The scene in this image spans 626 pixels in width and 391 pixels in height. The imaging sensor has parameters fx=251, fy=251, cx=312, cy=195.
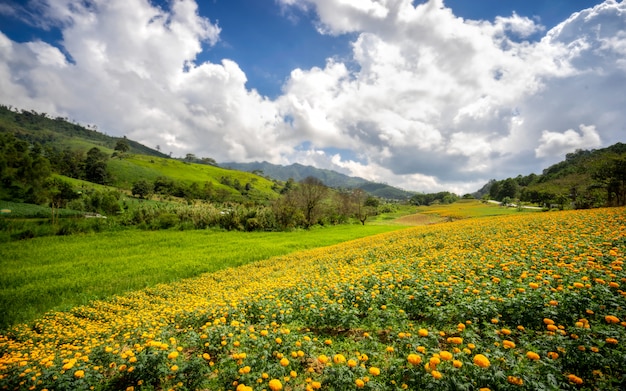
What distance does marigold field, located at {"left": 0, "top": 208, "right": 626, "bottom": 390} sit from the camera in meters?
3.60

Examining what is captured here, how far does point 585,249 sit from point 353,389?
9.35 m

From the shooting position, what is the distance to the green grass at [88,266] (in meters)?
13.4

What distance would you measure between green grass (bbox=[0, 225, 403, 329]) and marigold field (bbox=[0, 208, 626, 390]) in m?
5.23

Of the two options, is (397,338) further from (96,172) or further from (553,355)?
(96,172)

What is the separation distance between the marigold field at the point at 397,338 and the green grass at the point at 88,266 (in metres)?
5.23

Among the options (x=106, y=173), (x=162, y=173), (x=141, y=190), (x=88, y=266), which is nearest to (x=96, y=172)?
(x=106, y=173)

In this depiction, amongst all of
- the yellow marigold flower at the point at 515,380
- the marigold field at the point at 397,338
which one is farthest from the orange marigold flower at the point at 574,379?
the yellow marigold flower at the point at 515,380

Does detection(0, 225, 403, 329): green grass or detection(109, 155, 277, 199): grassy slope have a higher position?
detection(109, 155, 277, 199): grassy slope

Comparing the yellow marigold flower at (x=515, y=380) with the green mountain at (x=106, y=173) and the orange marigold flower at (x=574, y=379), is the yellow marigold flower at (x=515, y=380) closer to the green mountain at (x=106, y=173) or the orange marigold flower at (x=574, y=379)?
the orange marigold flower at (x=574, y=379)

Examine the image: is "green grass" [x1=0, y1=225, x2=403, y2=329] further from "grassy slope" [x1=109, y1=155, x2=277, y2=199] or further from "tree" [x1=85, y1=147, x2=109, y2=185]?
"grassy slope" [x1=109, y1=155, x2=277, y2=199]

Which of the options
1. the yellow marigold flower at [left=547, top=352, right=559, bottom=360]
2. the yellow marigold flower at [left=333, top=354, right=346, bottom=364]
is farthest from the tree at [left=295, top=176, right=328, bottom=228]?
the yellow marigold flower at [left=547, top=352, right=559, bottom=360]

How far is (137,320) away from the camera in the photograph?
29.5ft

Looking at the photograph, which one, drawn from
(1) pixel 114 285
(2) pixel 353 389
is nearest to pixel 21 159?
(1) pixel 114 285

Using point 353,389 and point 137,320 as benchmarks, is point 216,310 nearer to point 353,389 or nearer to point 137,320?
point 137,320
